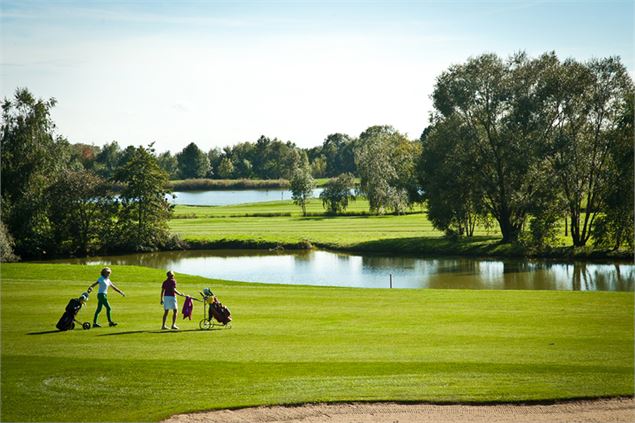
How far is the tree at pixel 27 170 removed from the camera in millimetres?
66938

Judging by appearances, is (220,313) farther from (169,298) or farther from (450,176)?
(450,176)

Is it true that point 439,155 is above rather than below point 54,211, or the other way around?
above

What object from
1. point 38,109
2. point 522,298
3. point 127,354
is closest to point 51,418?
point 127,354

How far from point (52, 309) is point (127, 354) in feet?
29.9

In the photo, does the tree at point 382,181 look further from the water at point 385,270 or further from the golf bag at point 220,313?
the golf bag at point 220,313

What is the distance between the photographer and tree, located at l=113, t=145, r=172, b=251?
71750mm

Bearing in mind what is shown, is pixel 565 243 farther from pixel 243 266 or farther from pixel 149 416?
Result: pixel 149 416

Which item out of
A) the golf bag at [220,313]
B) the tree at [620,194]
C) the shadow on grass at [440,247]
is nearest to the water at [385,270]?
the shadow on grass at [440,247]

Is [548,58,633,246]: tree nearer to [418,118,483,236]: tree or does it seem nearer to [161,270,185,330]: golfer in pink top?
Answer: [418,118,483,236]: tree

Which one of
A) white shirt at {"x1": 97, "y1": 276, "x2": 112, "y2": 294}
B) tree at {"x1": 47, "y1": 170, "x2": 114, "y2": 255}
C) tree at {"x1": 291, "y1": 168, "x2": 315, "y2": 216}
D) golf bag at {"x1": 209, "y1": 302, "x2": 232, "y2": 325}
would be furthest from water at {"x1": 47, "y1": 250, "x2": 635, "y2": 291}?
tree at {"x1": 291, "y1": 168, "x2": 315, "y2": 216}

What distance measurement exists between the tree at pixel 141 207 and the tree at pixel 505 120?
29585 millimetres

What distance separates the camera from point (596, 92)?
199 ft

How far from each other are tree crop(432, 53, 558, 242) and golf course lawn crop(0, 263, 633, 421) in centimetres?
3515

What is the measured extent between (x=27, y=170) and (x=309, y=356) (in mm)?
57004
